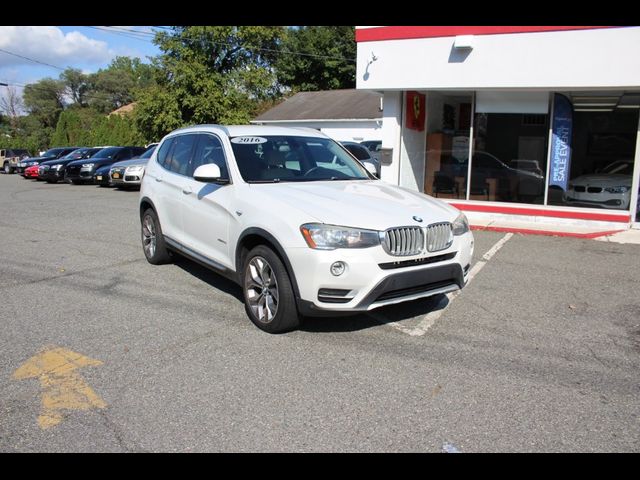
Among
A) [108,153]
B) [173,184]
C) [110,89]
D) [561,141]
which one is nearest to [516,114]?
[561,141]

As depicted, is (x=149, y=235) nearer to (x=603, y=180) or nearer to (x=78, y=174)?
(x=603, y=180)

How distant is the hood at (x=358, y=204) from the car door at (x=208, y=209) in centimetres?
45

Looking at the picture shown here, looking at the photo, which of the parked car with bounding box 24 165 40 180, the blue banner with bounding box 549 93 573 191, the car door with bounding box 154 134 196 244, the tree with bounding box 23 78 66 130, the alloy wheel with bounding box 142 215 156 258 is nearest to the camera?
the car door with bounding box 154 134 196 244

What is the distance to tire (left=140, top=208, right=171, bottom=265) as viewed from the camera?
7125 millimetres

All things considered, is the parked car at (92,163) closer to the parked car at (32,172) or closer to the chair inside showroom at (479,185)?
the parked car at (32,172)

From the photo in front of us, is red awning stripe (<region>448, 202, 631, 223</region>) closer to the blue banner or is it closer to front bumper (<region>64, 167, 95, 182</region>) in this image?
the blue banner

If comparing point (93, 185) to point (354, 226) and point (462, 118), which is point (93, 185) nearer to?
point (462, 118)

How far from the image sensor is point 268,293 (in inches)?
192

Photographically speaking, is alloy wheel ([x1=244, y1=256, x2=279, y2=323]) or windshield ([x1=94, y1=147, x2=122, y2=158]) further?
windshield ([x1=94, y1=147, x2=122, y2=158])

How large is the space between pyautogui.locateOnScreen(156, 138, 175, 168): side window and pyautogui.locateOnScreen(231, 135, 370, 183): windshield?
1.72 metres

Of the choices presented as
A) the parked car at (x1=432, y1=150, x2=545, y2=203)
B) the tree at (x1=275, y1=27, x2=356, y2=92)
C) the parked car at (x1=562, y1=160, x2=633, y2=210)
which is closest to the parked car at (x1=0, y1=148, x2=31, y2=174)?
the tree at (x1=275, y1=27, x2=356, y2=92)

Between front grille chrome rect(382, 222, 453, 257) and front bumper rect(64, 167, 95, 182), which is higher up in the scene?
front grille chrome rect(382, 222, 453, 257)

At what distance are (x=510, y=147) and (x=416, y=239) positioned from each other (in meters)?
8.15

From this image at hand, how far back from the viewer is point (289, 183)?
5.45 meters
